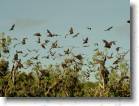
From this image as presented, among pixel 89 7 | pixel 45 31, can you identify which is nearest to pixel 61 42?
pixel 45 31

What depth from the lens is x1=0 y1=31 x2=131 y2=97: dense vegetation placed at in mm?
2148

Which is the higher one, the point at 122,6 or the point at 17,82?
the point at 122,6

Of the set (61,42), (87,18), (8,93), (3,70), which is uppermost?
(87,18)

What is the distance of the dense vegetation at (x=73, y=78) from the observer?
215 centimetres

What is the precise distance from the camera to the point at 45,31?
7.17 ft

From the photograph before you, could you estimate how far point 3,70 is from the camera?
2191mm

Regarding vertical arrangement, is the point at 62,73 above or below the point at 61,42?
below

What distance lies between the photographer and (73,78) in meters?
2.16

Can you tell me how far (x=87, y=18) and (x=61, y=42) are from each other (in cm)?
22

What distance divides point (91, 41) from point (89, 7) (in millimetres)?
214

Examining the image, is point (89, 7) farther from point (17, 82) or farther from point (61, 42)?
point (17, 82)

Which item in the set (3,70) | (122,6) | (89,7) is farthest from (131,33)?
(3,70)

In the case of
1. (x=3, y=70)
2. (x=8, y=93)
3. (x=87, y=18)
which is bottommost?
(x=8, y=93)

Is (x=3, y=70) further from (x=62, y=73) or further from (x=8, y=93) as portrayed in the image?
(x=62, y=73)
